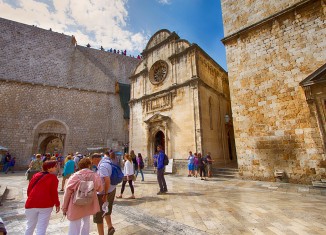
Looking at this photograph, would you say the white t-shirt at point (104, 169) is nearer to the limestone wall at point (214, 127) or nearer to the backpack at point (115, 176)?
the backpack at point (115, 176)

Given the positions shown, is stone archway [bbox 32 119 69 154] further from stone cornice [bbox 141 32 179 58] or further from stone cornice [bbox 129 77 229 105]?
stone cornice [bbox 141 32 179 58]

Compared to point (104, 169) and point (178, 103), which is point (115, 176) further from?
point (178, 103)

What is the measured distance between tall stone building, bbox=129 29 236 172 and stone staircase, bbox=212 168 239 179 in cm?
165

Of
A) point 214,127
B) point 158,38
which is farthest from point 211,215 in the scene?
point 158,38

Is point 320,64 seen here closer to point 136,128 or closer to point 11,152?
point 136,128

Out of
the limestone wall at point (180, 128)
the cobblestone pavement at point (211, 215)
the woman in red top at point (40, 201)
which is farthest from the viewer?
the limestone wall at point (180, 128)

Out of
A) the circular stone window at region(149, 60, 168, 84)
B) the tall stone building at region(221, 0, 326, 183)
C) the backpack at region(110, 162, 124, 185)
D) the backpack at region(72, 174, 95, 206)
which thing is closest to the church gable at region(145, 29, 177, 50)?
the circular stone window at region(149, 60, 168, 84)

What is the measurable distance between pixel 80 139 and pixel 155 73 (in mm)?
12513

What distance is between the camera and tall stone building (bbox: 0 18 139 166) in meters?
18.4

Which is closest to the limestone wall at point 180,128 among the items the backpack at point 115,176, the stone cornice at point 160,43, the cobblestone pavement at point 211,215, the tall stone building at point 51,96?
the stone cornice at point 160,43

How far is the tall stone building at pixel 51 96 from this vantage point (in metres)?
18.4

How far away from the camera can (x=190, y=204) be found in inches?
190

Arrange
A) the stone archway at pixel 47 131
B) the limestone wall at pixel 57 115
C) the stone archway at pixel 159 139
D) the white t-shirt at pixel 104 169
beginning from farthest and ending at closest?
1. the stone archway at pixel 47 131
2. the limestone wall at pixel 57 115
3. the stone archway at pixel 159 139
4. the white t-shirt at pixel 104 169

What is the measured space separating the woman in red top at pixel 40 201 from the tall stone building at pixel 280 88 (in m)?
8.41
